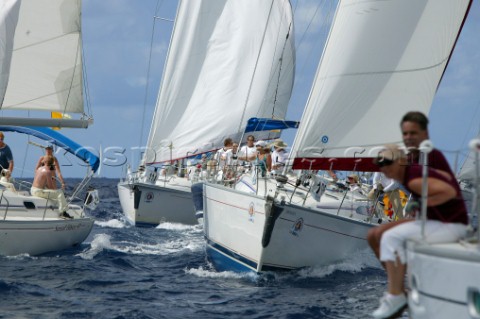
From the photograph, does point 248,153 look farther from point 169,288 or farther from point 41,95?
point 169,288

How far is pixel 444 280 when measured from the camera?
17.7 ft

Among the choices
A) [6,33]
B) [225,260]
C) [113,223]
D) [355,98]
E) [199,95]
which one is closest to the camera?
[355,98]

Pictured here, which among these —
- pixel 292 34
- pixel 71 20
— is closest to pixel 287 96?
pixel 292 34

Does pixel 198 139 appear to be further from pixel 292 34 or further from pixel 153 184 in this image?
pixel 292 34

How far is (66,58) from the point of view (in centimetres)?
1587

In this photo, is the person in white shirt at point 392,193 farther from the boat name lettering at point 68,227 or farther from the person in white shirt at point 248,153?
the boat name lettering at point 68,227

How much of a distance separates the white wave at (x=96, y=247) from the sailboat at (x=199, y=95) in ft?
20.0

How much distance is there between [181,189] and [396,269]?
17.8 metres

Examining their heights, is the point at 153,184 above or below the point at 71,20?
below

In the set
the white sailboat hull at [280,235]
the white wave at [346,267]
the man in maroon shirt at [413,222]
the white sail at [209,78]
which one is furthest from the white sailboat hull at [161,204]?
the man in maroon shirt at [413,222]

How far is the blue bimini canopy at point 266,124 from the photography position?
22561 millimetres

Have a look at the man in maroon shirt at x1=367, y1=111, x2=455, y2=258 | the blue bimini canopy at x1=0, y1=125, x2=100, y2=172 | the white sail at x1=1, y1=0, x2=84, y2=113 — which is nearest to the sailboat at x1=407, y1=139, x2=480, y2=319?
the man in maroon shirt at x1=367, y1=111, x2=455, y2=258

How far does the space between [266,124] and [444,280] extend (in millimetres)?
18062

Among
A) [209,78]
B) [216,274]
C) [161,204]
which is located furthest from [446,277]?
[209,78]
